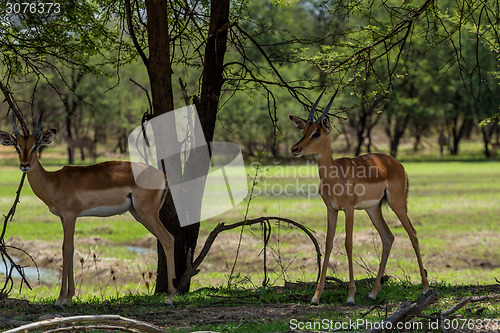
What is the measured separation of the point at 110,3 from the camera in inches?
392

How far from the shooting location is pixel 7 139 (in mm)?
7035

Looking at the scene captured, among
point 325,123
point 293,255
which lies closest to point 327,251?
point 325,123

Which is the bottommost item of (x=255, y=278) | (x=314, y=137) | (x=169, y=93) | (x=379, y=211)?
(x=255, y=278)

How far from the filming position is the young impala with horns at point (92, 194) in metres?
7.25

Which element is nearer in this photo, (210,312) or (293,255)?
(210,312)

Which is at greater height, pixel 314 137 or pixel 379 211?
pixel 314 137

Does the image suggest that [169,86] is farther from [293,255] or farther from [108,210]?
[293,255]

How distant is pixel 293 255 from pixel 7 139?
25.4 ft

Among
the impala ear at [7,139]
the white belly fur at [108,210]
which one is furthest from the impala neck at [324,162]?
the impala ear at [7,139]

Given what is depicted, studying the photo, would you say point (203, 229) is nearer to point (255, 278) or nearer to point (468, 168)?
point (255, 278)

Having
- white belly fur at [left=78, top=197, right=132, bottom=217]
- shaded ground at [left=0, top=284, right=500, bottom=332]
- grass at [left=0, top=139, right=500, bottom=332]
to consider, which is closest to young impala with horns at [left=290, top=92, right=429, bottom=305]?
shaded ground at [left=0, top=284, right=500, bottom=332]

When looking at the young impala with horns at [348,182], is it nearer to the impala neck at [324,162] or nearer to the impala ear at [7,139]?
the impala neck at [324,162]

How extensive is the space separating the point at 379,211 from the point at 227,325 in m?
2.70

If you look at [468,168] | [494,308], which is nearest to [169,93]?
[494,308]
